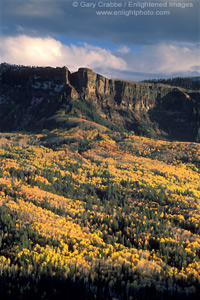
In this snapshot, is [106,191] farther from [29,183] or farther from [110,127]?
[110,127]

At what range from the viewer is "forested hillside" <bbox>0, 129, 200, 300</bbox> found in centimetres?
2756

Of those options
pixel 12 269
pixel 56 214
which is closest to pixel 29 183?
pixel 56 214

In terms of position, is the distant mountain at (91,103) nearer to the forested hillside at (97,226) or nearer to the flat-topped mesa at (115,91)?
the flat-topped mesa at (115,91)

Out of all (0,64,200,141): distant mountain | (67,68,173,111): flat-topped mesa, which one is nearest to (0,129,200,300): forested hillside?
(0,64,200,141): distant mountain

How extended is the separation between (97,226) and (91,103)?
106323 millimetres

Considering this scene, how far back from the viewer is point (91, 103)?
145 m

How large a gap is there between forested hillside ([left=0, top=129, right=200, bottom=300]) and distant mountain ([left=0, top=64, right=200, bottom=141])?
150 ft

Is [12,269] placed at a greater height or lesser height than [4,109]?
lesser

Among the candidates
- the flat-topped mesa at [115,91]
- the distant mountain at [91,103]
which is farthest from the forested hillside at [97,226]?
the flat-topped mesa at [115,91]

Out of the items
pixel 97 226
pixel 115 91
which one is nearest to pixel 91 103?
pixel 115 91

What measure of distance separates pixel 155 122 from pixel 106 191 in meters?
107

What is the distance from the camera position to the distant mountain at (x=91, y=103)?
138 meters

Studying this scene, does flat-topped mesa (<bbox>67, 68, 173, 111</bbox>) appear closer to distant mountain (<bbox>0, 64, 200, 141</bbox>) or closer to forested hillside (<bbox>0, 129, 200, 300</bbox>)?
distant mountain (<bbox>0, 64, 200, 141</bbox>)

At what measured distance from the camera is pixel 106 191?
6331 cm
